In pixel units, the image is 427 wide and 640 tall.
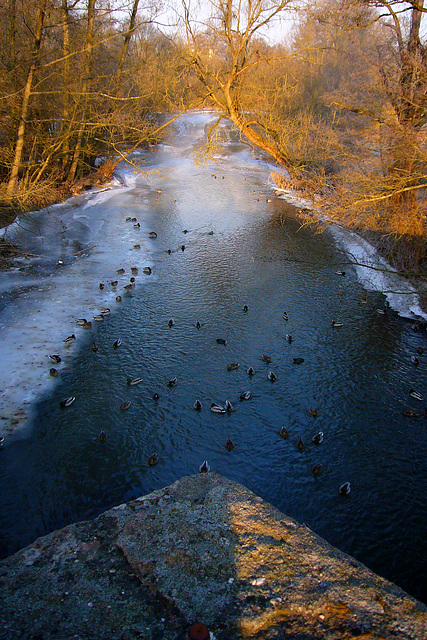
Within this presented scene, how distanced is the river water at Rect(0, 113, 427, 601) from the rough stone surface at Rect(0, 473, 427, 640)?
148cm

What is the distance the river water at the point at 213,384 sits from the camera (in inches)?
256

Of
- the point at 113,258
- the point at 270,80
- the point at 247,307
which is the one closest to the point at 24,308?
the point at 113,258

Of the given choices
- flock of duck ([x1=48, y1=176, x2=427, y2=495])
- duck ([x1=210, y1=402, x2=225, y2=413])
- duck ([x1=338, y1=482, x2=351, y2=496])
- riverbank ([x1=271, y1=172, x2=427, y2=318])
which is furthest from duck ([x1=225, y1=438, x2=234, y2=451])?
riverbank ([x1=271, y1=172, x2=427, y2=318])

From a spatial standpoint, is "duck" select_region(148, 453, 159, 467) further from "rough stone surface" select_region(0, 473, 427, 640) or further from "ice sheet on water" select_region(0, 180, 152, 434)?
"ice sheet on water" select_region(0, 180, 152, 434)

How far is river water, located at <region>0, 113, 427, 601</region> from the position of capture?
6.50 meters

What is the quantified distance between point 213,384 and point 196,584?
5107 millimetres

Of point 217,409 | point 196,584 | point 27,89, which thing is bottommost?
point 217,409

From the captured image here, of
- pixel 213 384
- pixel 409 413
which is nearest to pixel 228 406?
pixel 213 384

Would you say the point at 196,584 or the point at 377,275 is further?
the point at 377,275

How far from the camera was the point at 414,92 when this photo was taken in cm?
1088

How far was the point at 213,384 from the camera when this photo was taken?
9109mm

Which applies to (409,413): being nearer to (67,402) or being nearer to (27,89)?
(67,402)

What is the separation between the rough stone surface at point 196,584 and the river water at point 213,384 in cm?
148

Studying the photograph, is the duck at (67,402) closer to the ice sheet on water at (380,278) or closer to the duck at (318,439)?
the duck at (318,439)
